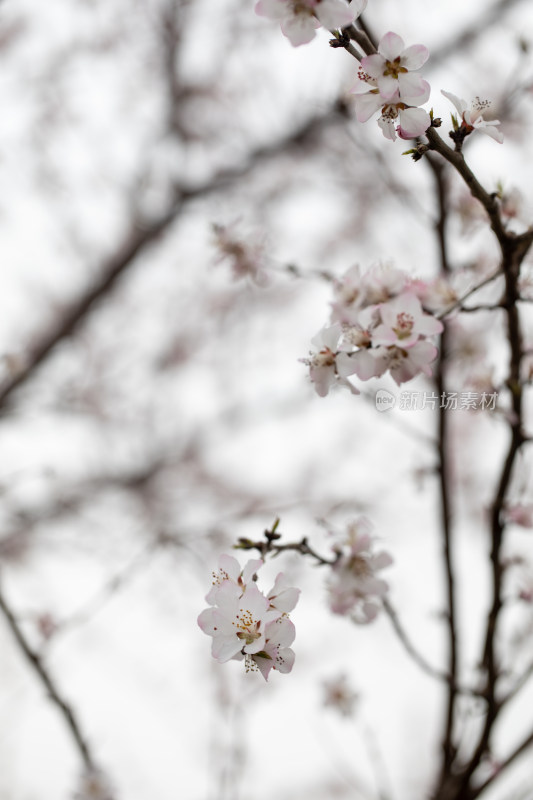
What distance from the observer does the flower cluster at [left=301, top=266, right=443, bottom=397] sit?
98cm

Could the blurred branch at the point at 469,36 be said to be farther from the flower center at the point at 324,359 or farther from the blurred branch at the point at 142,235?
the flower center at the point at 324,359

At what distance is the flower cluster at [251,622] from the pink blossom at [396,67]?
27.2 inches

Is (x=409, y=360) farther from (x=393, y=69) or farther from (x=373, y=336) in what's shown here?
(x=393, y=69)

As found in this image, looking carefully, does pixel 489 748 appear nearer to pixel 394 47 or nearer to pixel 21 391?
pixel 394 47

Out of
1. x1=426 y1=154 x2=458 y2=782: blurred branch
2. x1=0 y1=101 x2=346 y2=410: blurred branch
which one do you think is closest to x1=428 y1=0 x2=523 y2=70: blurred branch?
x1=0 y1=101 x2=346 y2=410: blurred branch

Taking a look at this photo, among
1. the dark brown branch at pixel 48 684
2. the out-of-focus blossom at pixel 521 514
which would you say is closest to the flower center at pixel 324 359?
the out-of-focus blossom at pixel 521 514

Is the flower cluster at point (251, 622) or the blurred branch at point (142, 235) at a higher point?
the blurred branch at point (142, 235)

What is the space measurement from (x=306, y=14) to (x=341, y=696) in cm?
193

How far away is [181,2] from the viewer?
16.4 ft

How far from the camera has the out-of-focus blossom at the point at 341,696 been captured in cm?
200

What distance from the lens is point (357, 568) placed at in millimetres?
1193

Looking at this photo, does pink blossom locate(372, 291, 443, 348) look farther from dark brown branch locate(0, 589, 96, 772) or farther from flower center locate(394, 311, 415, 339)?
dark brown branch locate(0, 589, 96, 772)

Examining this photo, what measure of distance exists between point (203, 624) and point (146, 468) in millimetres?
5641

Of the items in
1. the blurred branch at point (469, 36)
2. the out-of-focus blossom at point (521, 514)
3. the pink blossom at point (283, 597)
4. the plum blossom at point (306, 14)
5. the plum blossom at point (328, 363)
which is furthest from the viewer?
the blurred branch at point (469, 36)
